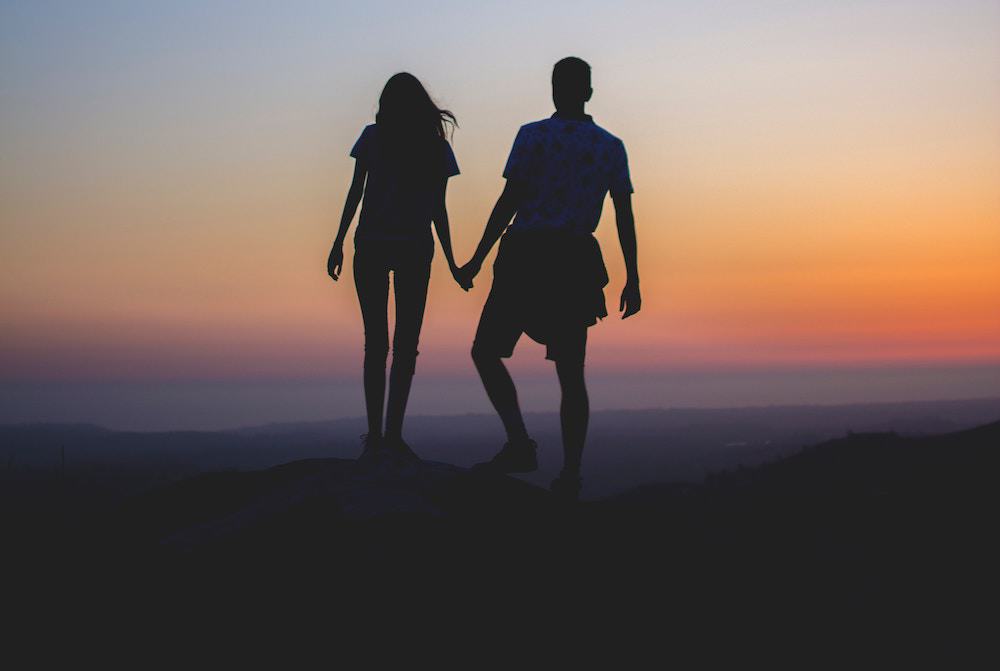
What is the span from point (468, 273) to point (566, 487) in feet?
5.57

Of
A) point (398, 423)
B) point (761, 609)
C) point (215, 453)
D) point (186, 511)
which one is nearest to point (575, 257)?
point (398, 423)

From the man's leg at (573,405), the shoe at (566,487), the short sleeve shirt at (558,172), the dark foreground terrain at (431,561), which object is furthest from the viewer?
the shoe at (566,487)

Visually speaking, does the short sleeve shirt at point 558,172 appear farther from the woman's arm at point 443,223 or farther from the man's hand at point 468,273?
the woman's arm at point 443,223

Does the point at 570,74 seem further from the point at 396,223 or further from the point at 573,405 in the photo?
the point at 573,405

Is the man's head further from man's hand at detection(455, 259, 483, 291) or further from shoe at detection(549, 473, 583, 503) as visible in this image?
shoe at detection(549, 473, 583, 503)

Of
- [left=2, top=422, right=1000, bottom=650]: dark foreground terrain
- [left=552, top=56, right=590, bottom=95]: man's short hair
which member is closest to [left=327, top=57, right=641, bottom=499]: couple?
[left=552, top=56, right=590, bottom=95]: man's short hair

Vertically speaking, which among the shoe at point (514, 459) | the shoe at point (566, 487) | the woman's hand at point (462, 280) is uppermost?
the woman's hand at point (462, 280)

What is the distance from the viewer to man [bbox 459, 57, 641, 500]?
6.60 metres

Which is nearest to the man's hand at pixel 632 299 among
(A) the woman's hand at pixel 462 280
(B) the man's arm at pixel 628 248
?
(B) the man's arm at pixel 628 248

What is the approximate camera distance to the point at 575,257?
6.65m

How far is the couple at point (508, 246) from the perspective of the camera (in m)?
6.62

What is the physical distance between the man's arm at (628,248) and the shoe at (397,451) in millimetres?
1929

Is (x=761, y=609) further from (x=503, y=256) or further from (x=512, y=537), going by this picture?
(x=503, y=256)

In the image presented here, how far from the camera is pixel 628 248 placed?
22.4 feet
